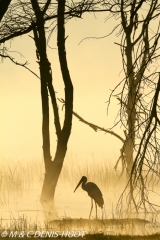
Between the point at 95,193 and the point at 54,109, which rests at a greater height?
the point at 54,109

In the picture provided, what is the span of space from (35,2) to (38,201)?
463 cm

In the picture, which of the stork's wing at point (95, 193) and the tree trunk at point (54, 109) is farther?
the tree trunk at point (54, 109)

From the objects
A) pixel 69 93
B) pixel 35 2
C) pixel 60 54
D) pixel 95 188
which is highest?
pixel 35 2

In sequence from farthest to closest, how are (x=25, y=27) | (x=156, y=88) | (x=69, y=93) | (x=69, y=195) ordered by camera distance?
(x=69, y=195) < (x=69, y=93) < (x=25, y=27) < (x=156, y=88)

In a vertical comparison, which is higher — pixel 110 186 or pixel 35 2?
pixel 35 2

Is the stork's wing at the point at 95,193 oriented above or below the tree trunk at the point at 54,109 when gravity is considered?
below

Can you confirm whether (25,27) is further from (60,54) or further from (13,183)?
(13,183)

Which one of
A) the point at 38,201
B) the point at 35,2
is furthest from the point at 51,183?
the point at 35,2

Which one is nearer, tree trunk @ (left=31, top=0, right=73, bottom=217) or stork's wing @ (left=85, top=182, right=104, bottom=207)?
stork's wing @ (left=85, top=182, right=104, bottom=207)

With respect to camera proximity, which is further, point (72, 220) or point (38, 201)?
point (38, 201)

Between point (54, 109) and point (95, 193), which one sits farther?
point (54, 109)

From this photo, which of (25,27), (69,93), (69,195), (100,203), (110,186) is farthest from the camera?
(110,186)

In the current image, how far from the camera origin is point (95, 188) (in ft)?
41.0

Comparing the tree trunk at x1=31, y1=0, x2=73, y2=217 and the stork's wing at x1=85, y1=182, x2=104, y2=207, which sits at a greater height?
the tree trunk at x1=31, y1=0, x2=73, y2=217
